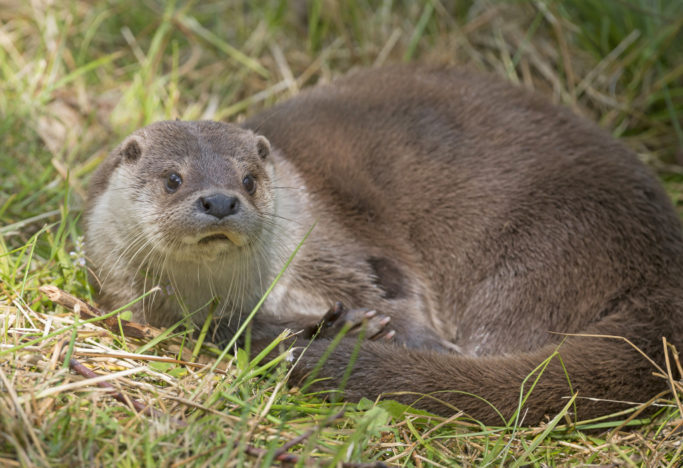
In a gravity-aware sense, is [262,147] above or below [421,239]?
above

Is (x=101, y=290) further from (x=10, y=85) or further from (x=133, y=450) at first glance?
(x=10, y=85)

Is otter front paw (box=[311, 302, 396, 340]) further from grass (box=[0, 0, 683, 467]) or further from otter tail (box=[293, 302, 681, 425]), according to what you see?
grass (box=[0, 0, 683, 467])

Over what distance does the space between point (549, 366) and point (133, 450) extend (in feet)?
3.80

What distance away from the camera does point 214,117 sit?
11.8ft

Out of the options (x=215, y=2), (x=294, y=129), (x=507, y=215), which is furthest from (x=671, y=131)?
(x=215, y=2)

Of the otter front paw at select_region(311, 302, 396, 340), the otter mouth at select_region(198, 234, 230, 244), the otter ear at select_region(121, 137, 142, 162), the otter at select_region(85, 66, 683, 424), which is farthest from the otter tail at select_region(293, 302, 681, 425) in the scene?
the otter ear at select_region(121, 137, 142, 162)

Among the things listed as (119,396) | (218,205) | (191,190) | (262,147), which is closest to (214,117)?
(262,147)

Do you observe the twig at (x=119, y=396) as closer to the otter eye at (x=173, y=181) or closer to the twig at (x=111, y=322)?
the twig at (x=111, y=322)

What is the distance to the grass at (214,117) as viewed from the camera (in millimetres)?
1661

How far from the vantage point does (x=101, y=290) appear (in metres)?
2.35

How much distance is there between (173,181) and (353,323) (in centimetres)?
70

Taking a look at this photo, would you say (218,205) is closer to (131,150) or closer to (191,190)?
(191,190)

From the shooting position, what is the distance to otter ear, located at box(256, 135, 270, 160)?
7.70 feet

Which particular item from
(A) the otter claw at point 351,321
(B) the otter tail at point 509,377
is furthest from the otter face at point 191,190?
(B) the otter tail at point 509,377
